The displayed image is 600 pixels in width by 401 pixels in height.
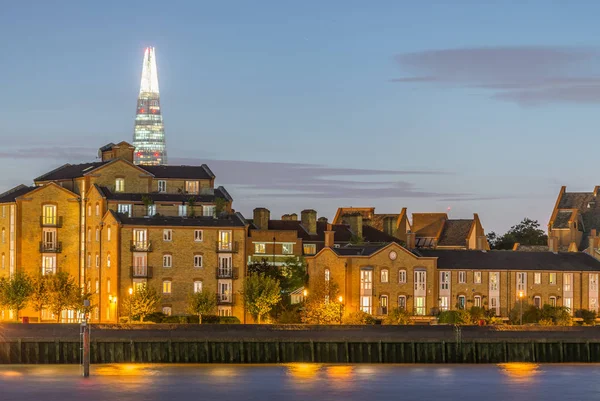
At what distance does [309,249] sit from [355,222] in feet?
45.2

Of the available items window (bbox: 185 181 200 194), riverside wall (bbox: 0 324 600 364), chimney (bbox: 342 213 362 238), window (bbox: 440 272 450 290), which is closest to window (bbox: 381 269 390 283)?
window (bbox: 440 272 450 290)

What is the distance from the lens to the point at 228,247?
13725cm

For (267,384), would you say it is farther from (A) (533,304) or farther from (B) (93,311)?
(A) (533,304)

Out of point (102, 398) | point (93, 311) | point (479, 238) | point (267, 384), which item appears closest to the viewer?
point (102, 398)

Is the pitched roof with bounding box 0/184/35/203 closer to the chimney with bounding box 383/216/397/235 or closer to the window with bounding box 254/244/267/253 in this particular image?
the window with bounding box 254/244/267/253

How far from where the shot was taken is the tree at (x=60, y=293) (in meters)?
132

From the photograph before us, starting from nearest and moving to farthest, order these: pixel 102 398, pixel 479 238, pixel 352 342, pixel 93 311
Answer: pixel 102 398
pixel 352 342
pixel 93 311
pixel 479 238

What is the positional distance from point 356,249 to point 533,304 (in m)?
16.1

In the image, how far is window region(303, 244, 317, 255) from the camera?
533ft

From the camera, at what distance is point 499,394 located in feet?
304

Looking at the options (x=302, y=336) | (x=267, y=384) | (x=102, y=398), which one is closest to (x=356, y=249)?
(x=302, y=336)

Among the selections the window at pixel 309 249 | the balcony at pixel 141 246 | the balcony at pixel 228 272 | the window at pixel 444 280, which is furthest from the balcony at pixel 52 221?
the window at pixel 444 280

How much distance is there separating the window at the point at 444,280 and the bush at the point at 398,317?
833 cm

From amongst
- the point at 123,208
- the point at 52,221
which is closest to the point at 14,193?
the point at 52,221
